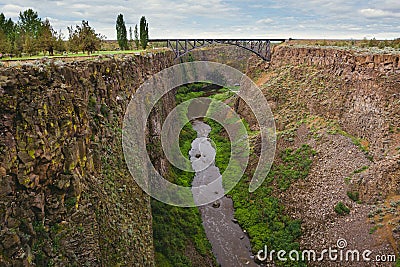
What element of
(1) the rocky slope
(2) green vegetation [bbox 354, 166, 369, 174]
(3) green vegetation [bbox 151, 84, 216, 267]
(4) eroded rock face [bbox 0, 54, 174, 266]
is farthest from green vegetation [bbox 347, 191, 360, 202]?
(4) eroded rock face [bbox 0, 54, 174, 266]

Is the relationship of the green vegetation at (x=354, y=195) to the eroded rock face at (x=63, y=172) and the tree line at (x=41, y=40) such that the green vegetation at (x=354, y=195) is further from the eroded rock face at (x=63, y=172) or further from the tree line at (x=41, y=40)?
the tree line at (x=41, y=40)

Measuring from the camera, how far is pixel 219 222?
3009 cm

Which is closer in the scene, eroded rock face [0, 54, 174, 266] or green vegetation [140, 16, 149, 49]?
eroded rock face [0, 54, 174, 266]

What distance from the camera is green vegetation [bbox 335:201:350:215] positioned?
2538 centimetres

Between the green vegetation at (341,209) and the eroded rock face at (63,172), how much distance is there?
15681 mm

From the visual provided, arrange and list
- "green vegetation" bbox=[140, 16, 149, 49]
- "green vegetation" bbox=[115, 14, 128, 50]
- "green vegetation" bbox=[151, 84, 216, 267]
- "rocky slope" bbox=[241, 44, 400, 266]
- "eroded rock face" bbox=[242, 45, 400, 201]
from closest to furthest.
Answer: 1. "green vegetation" bbox=[151, 84, 216, 267]
2. "rocky slope" bbox=[241, 44, 400, 266]
3. "eroded rock face" bbox=[242, 45, 400, 201]
4. "green vegetation" bbox=[115, 14, 128, 50]
5. "green vegetation" bbox=[140, 16, 149, 49]

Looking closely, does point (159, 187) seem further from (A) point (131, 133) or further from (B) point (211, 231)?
(A) point (131, 133)

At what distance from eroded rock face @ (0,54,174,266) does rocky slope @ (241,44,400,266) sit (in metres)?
15.3

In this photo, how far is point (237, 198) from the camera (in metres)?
33.6

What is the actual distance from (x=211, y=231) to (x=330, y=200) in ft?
33.5

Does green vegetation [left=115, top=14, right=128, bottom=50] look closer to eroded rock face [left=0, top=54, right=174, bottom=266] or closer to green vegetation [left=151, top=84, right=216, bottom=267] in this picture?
green vegetation [left=151, top=84, right=216, bottom=267]

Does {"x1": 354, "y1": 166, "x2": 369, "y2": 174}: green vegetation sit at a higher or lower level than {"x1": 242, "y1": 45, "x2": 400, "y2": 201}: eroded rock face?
lower

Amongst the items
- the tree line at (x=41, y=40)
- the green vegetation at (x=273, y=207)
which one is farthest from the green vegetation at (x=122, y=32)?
the green vegetation at (x=273, y=207)

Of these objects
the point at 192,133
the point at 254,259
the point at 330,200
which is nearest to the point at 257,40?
the point at 192,133
